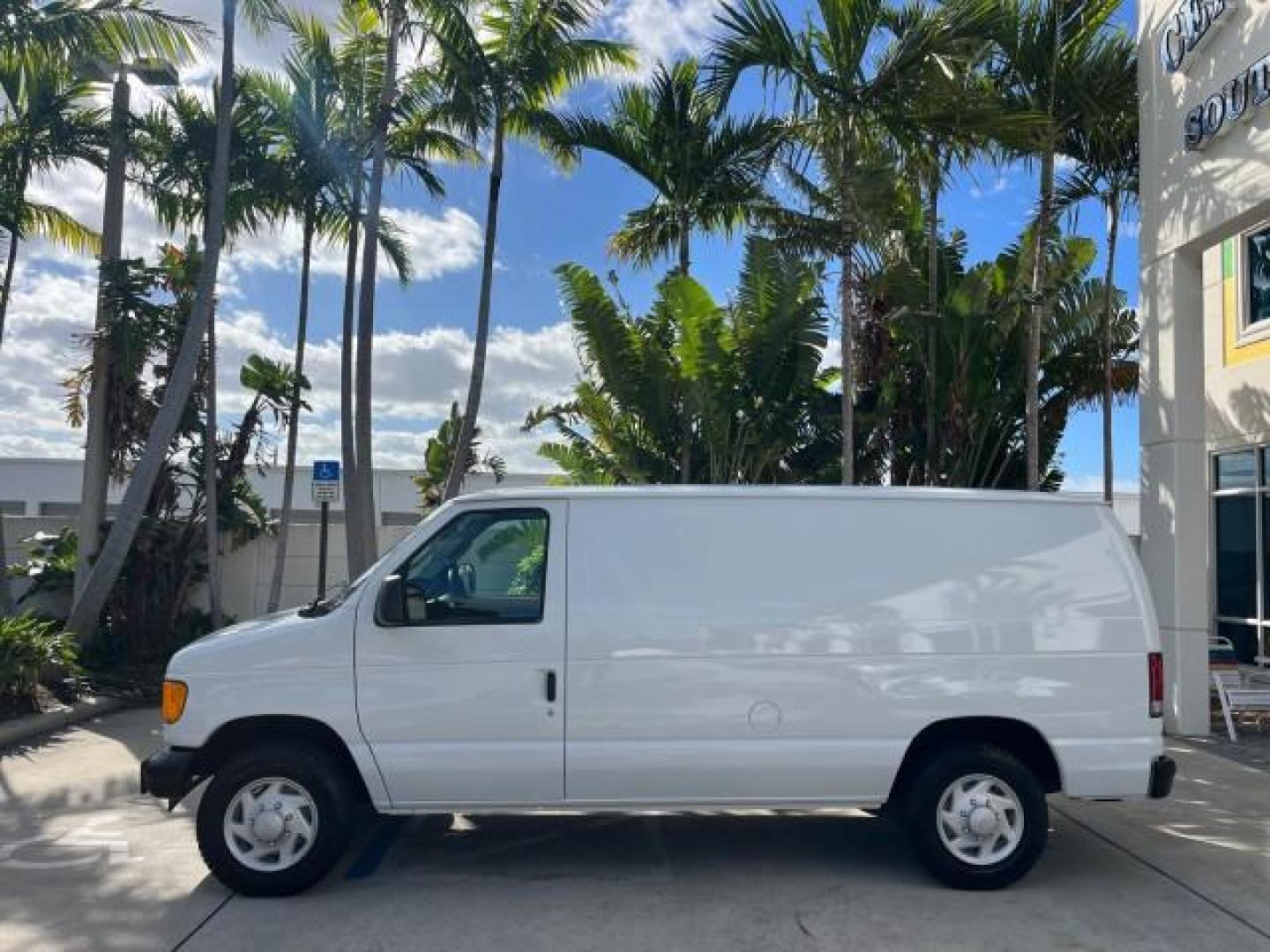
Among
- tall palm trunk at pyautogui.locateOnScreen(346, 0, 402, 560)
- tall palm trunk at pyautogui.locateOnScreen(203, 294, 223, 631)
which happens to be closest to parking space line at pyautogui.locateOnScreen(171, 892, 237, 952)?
tall palm trunk at pyautogui.locateOnScreen(346, 0, 402, 560)

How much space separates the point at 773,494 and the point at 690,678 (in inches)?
43.5

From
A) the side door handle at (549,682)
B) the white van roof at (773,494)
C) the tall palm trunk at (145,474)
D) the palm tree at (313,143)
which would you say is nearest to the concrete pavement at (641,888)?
the side door handle at (549,682)

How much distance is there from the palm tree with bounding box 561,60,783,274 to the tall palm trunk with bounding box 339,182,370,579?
3045mm

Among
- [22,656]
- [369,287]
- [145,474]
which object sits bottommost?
[22,656]

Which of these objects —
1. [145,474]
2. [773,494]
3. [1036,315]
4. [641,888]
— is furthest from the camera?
[1036,315]

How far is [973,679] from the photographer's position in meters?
5.61

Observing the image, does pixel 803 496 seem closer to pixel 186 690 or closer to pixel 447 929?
pixel 447 929

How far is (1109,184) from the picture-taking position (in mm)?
13742

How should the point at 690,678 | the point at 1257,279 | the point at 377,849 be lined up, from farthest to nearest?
the point at 1257,279 < the point at 377,849 < the point at 690,678

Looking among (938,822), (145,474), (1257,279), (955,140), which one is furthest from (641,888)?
(1257,279)

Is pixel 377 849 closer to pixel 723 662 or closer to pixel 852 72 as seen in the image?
pixel 723 662

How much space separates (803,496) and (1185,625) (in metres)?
5.97

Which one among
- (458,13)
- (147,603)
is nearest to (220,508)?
(147,603)

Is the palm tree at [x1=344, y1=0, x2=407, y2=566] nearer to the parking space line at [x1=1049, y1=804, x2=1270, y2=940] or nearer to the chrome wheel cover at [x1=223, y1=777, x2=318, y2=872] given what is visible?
the chrome wheel cover at [x1=223, y1=777, x2=318, y2=872]
